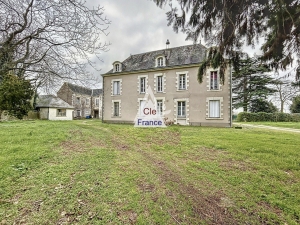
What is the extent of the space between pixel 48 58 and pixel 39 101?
21788 millimetres

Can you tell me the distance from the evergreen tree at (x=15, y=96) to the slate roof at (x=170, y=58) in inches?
338

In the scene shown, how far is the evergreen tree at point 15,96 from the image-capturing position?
14297mm

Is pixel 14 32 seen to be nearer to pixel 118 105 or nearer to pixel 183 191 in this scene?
pixel 183 191

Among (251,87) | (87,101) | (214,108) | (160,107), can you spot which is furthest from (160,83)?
(87,101)

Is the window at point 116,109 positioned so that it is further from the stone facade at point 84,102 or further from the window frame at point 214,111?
the stone facade at point 84,102

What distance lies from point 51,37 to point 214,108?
37.8 ft

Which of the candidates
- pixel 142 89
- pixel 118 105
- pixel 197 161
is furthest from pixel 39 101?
pixel 197 161

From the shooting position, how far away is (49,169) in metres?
3.10

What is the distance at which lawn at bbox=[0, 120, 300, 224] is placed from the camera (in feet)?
6.69

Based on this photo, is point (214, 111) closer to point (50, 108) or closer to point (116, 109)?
point (116, 109)

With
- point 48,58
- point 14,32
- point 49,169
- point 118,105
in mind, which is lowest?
point 49,169

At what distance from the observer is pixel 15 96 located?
15.2 m

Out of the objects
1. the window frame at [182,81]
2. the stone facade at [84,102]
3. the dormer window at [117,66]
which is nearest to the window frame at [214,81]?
the window frame at [182,81]

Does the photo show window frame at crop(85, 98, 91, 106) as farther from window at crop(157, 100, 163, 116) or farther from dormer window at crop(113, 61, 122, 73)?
window at crop(157, 100, 163, 116)
